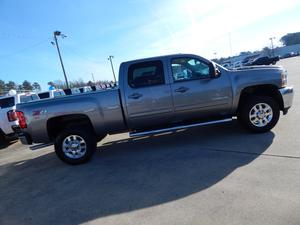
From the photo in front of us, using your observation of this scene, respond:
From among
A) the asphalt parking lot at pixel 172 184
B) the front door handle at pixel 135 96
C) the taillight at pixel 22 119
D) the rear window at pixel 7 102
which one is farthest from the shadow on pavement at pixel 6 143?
the front door handle at pixel 135 96

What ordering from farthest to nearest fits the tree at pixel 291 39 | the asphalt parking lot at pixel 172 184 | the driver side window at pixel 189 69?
the tree at pixel 291 39, the driver side window at pixel 189 69, the asphalt parking lot at pixel 172 184

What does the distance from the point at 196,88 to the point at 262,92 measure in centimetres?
161

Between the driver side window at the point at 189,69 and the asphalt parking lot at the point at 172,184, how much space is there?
1486 mm

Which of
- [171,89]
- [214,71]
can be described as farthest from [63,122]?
[214,71]

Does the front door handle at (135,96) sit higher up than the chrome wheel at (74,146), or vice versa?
the front door handle at (135,96)

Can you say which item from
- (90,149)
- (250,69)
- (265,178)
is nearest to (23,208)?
(90,149)

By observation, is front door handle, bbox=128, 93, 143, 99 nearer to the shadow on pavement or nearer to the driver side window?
the driver side window

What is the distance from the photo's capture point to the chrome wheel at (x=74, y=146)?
5.82 meters

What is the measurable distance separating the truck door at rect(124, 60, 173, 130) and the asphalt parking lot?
745 mm

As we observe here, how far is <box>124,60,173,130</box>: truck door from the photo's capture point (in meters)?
5.76

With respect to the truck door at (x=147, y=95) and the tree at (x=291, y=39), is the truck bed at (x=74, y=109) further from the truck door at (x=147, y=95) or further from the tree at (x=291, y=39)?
the tree at (x=291, y=39)

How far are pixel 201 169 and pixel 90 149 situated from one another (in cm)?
252

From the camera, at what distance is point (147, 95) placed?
5.77 meters

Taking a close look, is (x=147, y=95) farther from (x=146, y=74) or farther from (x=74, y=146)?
(x=74, y=146)
